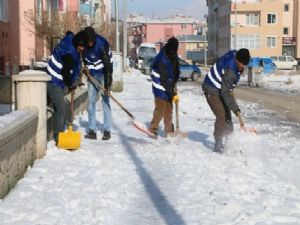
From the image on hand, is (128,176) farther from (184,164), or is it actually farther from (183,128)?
(183,128)

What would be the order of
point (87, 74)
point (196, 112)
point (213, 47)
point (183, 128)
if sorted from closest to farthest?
point (87, 74), point (183, 128), point (196, 112), point (213, 47)

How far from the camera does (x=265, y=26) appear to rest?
9550 centimetres

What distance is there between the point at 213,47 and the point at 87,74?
110049 millimetres

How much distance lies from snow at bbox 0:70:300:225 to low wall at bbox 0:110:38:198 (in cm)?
12

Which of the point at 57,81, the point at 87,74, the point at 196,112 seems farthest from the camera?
the point at 196,112

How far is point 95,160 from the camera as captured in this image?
886 cm

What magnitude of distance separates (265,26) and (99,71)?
87065 millimetres

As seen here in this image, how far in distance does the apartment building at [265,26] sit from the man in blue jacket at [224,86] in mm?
84938

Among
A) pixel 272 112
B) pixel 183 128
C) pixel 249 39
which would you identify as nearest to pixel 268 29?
pixel 249 39

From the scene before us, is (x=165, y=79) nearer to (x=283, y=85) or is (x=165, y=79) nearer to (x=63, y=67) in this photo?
(x=63, y=67)

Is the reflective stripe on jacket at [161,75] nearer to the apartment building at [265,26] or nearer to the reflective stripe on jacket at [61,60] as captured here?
the reflective stripe on jacket at [61,60]

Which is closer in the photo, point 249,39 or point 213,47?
point 249,39

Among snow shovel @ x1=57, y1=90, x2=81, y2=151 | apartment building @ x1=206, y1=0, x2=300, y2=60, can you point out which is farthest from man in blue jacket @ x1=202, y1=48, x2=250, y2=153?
apartment building @ x1=206, y1=0, x2=300, y2=60

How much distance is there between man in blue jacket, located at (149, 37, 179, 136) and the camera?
11.0 metres
